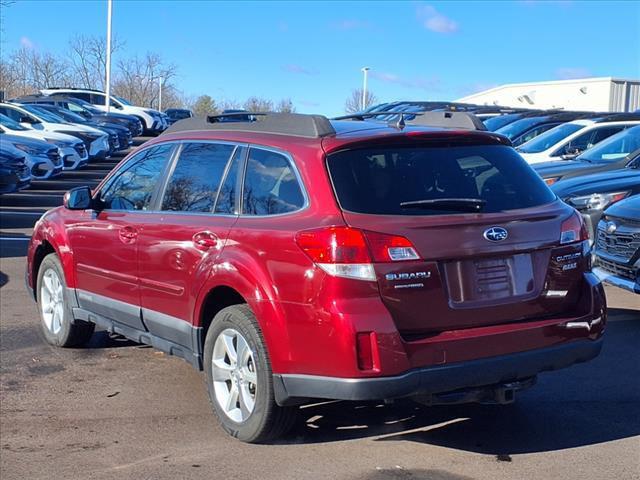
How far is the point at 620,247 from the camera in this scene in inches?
290

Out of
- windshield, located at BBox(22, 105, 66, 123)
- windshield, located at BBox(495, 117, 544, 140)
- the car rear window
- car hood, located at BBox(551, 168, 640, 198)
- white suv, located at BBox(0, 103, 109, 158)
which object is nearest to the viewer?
the car rear window

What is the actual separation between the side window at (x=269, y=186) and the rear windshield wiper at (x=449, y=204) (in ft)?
2.00

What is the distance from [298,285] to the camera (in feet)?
13.9

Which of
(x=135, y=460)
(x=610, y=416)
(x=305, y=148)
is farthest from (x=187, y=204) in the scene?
(x=610, y=416)

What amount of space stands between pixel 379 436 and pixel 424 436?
27 cm

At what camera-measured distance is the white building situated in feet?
118

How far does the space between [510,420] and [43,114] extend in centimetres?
2164

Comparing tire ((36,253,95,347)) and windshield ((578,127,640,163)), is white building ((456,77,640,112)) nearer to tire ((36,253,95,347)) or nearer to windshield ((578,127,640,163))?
windshield ((578,127,640,163))

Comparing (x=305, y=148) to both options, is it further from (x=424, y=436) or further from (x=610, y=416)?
(x=610, y=416)

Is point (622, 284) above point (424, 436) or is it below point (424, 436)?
above

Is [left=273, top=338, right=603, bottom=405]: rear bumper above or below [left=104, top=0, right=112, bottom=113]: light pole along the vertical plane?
below

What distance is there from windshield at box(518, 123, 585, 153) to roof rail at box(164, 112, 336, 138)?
34.1 feet

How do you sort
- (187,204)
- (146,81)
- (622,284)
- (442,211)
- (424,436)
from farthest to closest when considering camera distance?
1. (146,81)
2. (622,284)
3. (187,204)
4. (424,436)
5. (442,211)

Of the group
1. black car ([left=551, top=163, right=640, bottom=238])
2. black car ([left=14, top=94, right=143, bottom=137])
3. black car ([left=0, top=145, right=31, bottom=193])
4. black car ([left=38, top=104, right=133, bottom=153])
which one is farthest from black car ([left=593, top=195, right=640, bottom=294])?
black car ([left=14, top=94, right=143, bottom=137])
